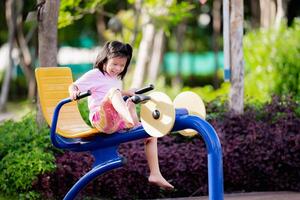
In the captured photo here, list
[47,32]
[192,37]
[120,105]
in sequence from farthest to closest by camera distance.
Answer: [192,37] < [47,32] < [120,105]

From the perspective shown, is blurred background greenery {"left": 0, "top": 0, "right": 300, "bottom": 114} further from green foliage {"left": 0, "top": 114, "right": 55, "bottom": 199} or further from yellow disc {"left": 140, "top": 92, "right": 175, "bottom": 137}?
yellow disc {"left": 140, "top": 92, "right": 175, "bottom": 137}

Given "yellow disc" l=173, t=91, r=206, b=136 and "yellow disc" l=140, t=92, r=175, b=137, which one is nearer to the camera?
"yellow disc" l=140, t=92, r=175, b=137

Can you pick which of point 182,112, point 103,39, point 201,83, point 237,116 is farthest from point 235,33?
point 201,83

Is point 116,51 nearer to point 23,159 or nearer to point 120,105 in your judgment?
point 120,105

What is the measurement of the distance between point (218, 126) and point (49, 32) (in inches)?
76.8

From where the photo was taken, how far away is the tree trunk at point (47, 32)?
8055 millimetres

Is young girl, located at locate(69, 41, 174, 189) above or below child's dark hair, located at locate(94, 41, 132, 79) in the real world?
below

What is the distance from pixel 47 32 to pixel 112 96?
9.20ft

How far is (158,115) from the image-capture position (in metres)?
5.17

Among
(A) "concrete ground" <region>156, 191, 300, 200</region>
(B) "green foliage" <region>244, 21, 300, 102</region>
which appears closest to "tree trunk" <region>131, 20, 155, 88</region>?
(B) "green foliage" <region>244, 21, 300, 102</region>

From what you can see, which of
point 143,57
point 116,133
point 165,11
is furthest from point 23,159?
point 143,57

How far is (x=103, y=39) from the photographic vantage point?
27641 mm

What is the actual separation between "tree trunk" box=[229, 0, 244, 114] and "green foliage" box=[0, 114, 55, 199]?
6.95 feet

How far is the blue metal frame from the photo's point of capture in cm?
508
